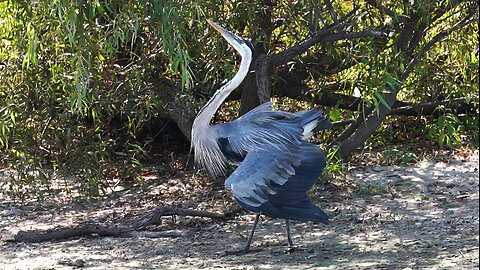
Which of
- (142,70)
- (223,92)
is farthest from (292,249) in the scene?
(142,70)

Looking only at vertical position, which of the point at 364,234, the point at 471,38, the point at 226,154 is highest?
the point at 471,38

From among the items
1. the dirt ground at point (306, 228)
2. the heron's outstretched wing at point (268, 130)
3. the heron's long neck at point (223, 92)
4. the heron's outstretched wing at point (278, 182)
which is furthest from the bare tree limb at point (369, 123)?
the heron's long neck at point (223, 92)

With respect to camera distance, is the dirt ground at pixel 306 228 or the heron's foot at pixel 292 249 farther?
the heron's foot at pixel 292 249

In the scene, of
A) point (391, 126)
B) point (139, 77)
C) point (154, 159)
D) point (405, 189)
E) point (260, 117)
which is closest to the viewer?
point (260, 117)

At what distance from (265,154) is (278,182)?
20 centimetres

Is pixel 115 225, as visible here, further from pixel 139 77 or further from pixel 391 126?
pixel 391 126

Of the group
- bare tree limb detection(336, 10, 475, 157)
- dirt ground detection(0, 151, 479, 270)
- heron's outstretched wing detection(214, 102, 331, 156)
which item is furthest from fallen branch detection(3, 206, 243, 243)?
bare tree limb detection(336, 10, 475, 157)

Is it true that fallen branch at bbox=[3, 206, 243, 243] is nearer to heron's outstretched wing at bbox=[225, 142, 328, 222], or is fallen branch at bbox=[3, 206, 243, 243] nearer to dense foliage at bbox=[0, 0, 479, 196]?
dense foliage at bbox=[0, 0, 479, 196]

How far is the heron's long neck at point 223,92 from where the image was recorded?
4.45 meters

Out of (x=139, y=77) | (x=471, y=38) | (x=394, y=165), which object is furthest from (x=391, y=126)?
(x=139, y=77)

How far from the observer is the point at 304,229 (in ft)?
16.6

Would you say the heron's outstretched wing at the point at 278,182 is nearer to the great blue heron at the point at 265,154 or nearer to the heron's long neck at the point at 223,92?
Answer: the great blue heron at the point at 265,154

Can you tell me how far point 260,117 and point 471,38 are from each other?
290 cm

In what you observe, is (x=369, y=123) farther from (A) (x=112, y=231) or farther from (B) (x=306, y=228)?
(A) (x=112, y=231)
